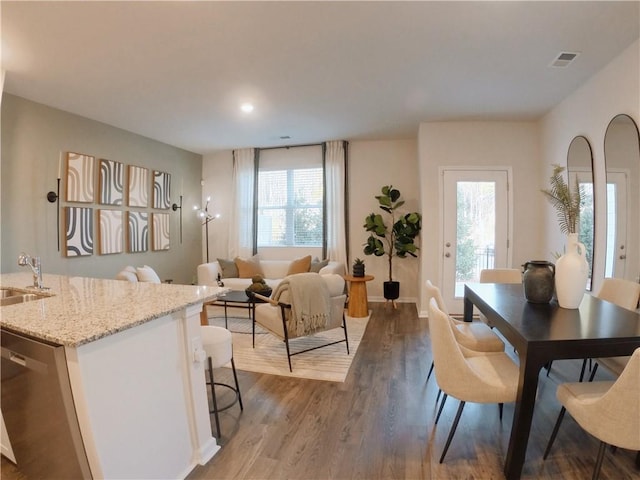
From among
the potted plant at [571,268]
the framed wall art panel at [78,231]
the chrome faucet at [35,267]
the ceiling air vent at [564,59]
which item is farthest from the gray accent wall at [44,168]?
the ceiling air vent at [564,59]

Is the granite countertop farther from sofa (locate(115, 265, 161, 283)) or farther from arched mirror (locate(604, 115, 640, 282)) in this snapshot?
arched mirror (locate(604, 115, 640, 282))

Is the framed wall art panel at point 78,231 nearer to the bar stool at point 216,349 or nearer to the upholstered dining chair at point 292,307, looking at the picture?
the upholstered dining chair at point 292,307

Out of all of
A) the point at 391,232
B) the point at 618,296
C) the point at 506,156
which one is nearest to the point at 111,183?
the point at 391,232

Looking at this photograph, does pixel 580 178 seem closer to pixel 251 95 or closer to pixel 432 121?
pixel 432 121

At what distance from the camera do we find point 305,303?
287 cm

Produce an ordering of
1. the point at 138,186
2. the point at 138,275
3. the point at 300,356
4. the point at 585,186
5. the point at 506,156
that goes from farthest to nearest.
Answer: the point at 138,186 < the point at 506,156 < the point at 138,275 < the point at 585,186 < the point at 300,356

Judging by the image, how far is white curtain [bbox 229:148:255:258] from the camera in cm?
602

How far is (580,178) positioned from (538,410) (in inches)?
97.3

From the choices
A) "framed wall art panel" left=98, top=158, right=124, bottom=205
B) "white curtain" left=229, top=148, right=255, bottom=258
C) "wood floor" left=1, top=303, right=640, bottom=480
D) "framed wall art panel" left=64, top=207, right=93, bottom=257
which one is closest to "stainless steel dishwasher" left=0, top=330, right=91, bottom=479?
"wood floor" left=1, top=303, right=640, bottom=480

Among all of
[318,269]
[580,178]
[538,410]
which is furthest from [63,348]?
[580,178]

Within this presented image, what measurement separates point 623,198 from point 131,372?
3.89m

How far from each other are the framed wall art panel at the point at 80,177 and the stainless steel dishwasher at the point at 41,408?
10.5 ft

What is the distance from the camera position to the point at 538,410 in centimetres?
226

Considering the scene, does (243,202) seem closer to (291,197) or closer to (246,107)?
(291,197)
